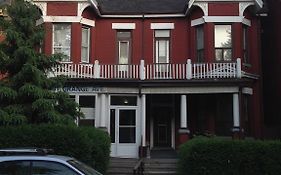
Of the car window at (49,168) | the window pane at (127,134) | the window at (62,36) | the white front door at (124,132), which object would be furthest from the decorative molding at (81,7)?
the car window at (49,168)

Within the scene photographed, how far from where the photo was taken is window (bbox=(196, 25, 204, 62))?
24.2m

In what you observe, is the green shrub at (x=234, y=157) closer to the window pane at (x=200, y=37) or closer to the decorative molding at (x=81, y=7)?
the window pane at (x=200, y=37)

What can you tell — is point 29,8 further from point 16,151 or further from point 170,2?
point 170,2

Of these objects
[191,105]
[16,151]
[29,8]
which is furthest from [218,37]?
[16,151]

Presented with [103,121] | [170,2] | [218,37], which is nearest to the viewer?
[103,121]

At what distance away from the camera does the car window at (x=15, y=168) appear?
7.92 m

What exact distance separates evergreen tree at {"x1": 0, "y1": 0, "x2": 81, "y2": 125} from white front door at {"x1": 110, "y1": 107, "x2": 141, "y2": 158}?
6590 mm

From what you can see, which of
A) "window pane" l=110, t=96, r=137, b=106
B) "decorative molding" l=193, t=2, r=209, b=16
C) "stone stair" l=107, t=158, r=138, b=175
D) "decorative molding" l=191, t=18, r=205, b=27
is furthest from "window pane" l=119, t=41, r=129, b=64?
"stone stair" l=107, t=158, r=138, b=175

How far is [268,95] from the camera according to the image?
1064 inches

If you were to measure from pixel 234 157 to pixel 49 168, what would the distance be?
25.5ft

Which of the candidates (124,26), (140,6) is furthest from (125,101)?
(140,6)

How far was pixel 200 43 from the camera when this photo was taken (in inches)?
961

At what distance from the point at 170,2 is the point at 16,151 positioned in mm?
19153

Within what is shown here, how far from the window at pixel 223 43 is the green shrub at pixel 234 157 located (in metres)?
9.81
